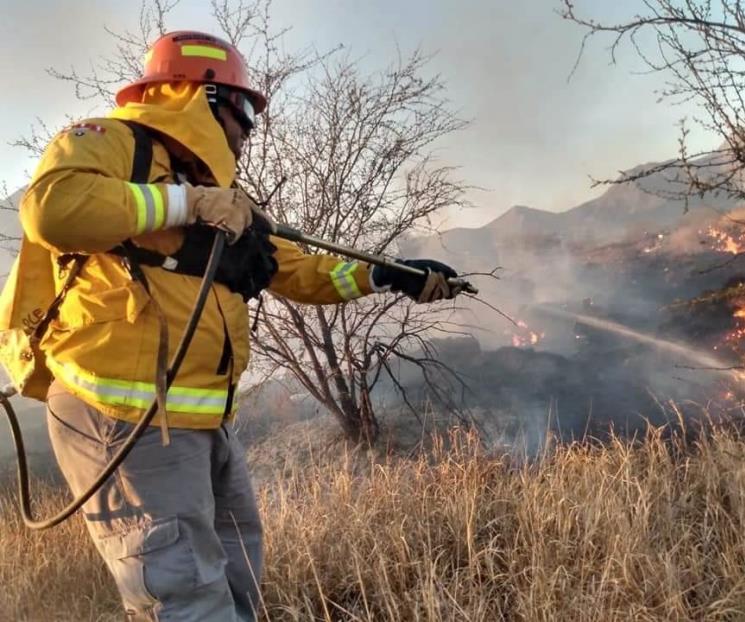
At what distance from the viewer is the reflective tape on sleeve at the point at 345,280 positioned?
8.73 feet

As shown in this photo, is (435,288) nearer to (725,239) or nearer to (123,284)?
(123,284)

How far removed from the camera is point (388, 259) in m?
2.70

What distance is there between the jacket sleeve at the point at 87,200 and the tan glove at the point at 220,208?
0.05 meters

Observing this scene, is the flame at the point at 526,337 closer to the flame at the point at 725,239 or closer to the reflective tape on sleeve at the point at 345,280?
the flame at the point at 725,239

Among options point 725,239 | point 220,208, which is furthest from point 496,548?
point 725,239

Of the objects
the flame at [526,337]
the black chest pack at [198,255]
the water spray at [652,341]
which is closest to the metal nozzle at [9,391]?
the black chest pack at [198,255]

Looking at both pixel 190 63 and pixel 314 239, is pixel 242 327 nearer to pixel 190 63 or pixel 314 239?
pixel 314 239

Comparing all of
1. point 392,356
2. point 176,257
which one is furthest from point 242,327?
point 392,356

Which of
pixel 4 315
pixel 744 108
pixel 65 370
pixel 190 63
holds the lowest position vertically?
pixel 65 370

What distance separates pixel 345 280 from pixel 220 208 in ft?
2.99

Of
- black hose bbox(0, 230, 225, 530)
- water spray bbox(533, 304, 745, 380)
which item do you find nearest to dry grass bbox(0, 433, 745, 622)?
black hose bbox(0, 230, 225, 530)

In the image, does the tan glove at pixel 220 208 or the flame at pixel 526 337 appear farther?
the flame at pixel 526 337

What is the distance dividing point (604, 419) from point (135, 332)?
8.67 m

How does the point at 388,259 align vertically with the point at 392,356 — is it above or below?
above
